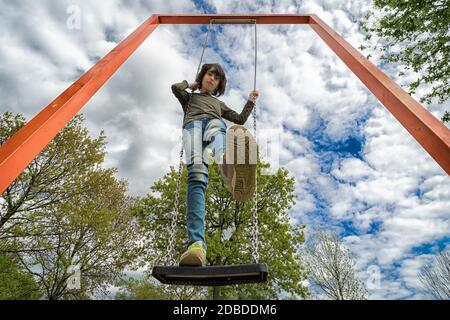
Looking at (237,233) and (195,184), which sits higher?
(237,233)

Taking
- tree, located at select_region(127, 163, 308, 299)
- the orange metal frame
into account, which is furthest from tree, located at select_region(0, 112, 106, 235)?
the orange metal frame

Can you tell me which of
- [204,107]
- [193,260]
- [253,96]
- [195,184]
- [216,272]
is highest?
[253,96]

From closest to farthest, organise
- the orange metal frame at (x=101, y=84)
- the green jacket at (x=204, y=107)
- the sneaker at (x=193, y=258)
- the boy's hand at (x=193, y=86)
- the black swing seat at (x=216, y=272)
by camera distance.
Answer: the orange metal frame at (x=101, y=84), the black swing seat at (x=216, y=272), the sneaker at (x=193, y=258), the green jacket at (x=204, y=107), the boy's hand at (x=193, y=86)

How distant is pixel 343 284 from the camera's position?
56.5 feet

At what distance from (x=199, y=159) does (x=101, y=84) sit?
4.11 ft

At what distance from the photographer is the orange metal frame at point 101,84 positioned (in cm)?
204

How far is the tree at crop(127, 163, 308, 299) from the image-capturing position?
1348 centimetres

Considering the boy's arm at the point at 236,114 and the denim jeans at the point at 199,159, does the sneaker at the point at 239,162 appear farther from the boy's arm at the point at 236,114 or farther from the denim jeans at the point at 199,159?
the boy's arm at the point at 236,114

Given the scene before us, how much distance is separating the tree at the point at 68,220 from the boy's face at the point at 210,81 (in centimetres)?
854

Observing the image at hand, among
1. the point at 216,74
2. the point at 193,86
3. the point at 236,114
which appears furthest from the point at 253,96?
the point at 193,86

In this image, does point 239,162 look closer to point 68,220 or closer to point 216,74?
point 216,74

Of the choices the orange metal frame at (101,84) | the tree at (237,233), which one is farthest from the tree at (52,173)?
the orange metal frame at (101,84)

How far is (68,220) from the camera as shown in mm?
11805

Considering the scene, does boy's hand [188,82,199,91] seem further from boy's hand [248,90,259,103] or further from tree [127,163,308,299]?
tree [127,163,308,299]
